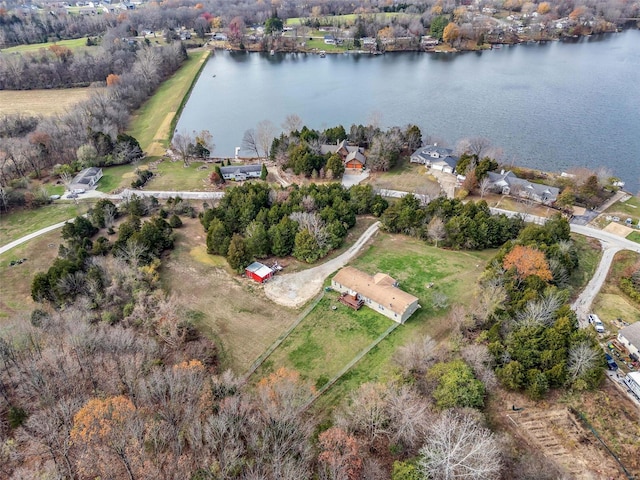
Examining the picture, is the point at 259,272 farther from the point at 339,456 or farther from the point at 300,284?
the point at 339,456

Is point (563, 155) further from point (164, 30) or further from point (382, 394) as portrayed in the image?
point (164, 30)

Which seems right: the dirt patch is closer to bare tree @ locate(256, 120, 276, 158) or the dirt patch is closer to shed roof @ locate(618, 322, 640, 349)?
shed roof @ locate(618, 322, 640, 349)

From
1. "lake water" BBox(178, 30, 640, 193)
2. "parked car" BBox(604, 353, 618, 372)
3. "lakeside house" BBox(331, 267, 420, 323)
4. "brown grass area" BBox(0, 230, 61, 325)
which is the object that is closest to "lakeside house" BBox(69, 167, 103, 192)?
"brown grass area" BBox(0, 230, 61, 325)

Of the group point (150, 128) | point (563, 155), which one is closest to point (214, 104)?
point (150, 128)

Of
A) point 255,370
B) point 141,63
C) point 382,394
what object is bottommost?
point 255,370

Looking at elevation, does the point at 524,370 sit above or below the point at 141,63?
below

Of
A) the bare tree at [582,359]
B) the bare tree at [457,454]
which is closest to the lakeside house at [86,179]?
the bare tree at [457,454]

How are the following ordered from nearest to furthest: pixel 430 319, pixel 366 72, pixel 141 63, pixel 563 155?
pixel 430 319 < pixel 563 155 < pixel 141 63 < pixel 366 72

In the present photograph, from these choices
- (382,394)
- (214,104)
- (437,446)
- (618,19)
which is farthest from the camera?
(618,19)
